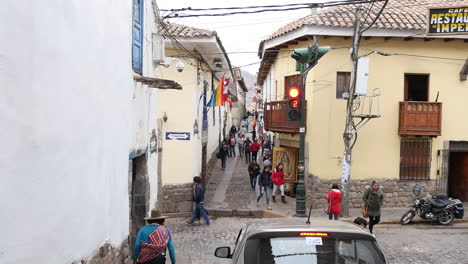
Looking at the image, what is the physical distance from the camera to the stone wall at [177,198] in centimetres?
1566

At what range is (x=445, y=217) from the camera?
46.9 ft

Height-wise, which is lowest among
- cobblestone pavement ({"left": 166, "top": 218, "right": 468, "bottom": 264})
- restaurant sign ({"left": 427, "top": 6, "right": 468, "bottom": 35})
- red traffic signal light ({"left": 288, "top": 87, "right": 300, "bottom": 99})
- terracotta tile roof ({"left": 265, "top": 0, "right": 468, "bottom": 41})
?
cobblestone pavement ({"left": 166, "top": 218, "right": 468, "bottom": 264})

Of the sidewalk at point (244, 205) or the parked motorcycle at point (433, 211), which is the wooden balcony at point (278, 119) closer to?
the sidewalk at point (244, 205)

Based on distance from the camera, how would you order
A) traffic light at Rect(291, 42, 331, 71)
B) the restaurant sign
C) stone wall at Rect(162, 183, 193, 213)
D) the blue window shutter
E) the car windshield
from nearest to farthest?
1. the car windshield
2. the blue window shutter
3. the restaurant sign
4. traffic light at Rect(291, 42, 331, 71)
5. stone wall at Rect(162, 183, 193, 213)

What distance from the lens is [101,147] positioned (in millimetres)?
5805

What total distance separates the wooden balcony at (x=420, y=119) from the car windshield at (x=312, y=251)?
13139 millimetres

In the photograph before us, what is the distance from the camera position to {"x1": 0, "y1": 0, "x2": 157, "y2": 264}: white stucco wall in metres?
3.51

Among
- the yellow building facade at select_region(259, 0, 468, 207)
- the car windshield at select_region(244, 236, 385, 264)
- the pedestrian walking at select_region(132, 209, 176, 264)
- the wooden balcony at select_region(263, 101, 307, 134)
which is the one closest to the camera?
the car windshield at select_region(244, 236, 385, 264)

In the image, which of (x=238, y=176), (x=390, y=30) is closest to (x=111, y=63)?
(x=390, y=30)

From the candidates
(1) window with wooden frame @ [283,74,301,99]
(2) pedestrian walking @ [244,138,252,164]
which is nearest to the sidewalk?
(1) window with wooden frame @ [283,74,301,99]

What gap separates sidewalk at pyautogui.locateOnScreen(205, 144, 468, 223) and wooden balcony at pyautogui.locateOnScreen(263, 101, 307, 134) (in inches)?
104

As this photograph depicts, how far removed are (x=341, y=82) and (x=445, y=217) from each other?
5571 mm

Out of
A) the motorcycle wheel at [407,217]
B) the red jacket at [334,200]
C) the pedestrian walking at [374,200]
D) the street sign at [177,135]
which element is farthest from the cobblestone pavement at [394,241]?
the street sign at [177,135]

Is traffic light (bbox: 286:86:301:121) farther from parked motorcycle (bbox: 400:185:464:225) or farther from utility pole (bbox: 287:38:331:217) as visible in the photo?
parked motorcycle (bbox: 400:185:464:225)
